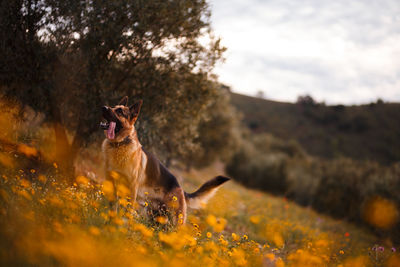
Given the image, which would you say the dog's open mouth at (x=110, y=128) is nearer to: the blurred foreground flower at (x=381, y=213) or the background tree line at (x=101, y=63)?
the background tree line at (x=101, y=63)

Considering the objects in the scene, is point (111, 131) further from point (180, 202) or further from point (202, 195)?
point (202, 195)

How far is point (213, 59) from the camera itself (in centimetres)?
823

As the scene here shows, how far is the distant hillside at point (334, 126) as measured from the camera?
54888 mm

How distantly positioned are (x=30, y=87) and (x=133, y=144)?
3808 mm

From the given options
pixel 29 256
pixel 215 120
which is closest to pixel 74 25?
pixel 29 256

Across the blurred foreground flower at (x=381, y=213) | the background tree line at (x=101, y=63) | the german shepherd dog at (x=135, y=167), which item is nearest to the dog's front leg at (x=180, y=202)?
the german shepherd dog at (x=135, y=167)

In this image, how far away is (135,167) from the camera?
465cm

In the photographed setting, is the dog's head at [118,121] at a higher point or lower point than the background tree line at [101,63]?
lower

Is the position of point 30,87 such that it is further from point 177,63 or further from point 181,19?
point 181,19

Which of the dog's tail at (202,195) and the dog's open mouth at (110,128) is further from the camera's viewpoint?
the dog's tail at (202,195)

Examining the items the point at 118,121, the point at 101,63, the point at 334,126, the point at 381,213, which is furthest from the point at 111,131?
the point at 334,126

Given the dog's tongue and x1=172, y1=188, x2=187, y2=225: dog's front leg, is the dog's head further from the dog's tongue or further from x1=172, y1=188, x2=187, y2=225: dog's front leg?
x1=172, y1=188, x2=187, y2=225: dog's front leg

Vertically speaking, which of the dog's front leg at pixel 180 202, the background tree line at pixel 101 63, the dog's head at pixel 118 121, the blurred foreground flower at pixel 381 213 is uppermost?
the background tree line at pixel 101 63

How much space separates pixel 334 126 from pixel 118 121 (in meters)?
78.2
